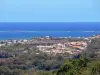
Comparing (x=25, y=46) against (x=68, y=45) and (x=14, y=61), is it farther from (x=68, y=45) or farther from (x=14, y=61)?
(x=14, y=61)

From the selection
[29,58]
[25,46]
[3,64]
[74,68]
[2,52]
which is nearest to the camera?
[74,68]

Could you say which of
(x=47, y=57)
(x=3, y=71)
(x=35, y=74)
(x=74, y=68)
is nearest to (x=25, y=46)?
(x=47, y=57)

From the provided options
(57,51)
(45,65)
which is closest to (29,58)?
(45,65)

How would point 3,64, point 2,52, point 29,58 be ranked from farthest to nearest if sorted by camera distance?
1. point 2,52
2. point 29,58
3. point 3,64

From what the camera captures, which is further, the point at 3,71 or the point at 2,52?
the point at 2,52

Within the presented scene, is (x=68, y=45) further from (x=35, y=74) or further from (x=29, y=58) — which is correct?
(x=35, y=74)

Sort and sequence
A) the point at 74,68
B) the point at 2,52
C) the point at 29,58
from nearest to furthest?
the point at 74,68, the point at 29,58, the point at 2,52

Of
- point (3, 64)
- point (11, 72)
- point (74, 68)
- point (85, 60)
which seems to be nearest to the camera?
A: point (74, 68)

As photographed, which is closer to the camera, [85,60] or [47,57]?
[85,60]

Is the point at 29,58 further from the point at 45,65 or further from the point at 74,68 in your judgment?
the point at 74,68
